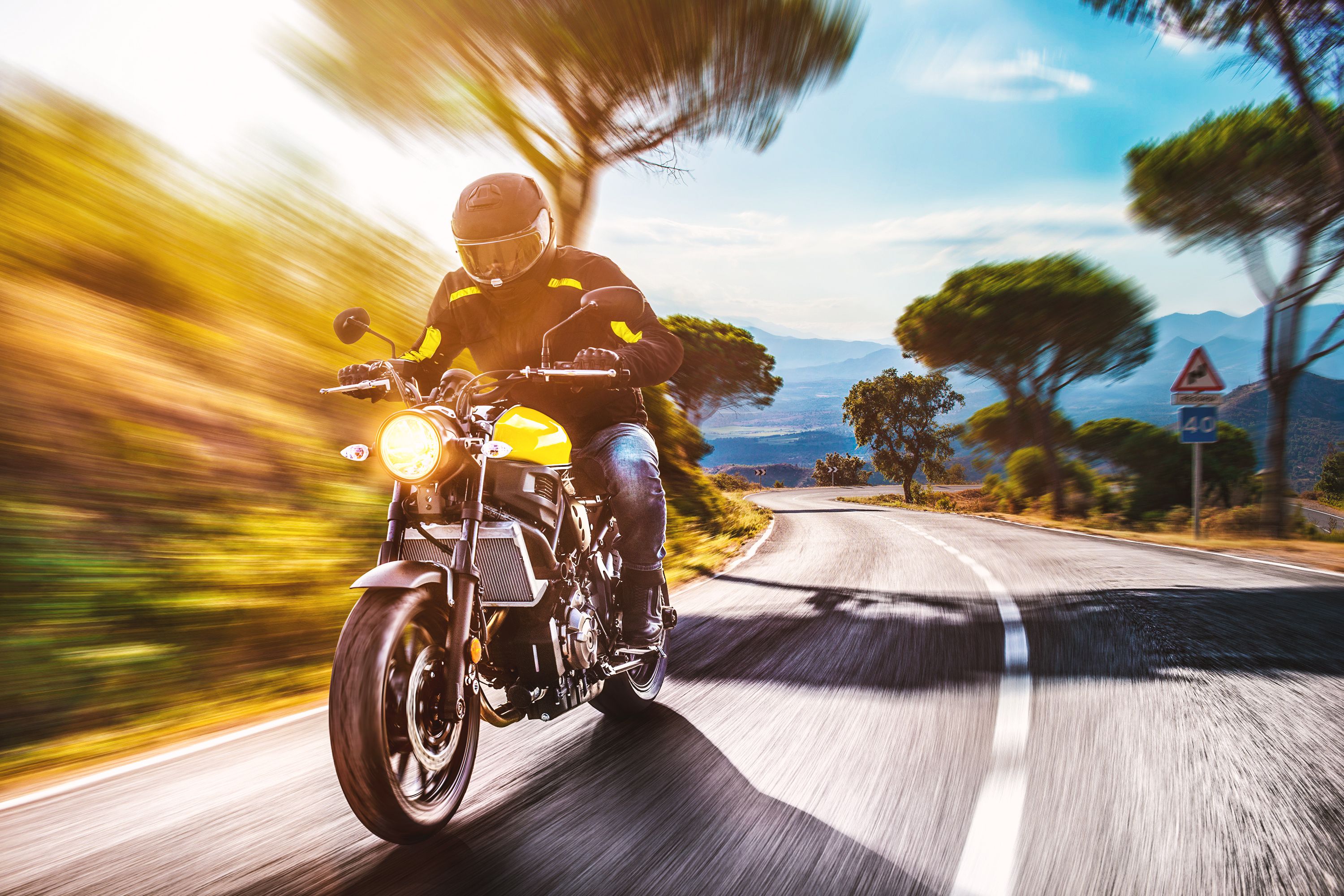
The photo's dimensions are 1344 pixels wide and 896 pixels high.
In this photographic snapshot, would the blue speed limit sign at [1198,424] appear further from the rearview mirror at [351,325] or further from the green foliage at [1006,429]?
the rearview mirror at [351,325]

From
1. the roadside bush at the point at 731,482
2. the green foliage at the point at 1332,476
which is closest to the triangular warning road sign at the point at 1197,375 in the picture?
the roadside bush at the point at 731,482

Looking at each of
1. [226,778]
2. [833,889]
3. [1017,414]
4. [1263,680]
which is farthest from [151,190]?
[1017,414]

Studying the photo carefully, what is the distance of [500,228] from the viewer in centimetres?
281

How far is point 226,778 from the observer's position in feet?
9.10

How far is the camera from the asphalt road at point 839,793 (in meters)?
2.04

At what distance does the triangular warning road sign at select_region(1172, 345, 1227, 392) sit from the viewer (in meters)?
12.7

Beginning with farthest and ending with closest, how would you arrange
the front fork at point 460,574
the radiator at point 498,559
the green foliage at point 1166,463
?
the green foliage at point 1166,463, the radiator at point 498,559, the front fork at point 460,574

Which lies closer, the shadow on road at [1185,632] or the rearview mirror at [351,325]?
the rearview mirror at [351,325]

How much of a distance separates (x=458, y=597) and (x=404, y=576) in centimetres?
17

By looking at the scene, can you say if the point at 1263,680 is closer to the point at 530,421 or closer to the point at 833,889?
the point at 833,889

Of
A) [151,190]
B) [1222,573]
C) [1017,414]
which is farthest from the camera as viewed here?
[1017,414]

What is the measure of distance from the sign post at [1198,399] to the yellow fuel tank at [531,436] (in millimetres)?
13545

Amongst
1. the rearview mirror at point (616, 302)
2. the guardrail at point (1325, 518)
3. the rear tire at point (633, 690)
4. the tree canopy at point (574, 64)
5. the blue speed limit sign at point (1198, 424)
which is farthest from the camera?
the guardrail at point (1325, 518)

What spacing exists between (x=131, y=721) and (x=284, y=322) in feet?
→ 12.7
